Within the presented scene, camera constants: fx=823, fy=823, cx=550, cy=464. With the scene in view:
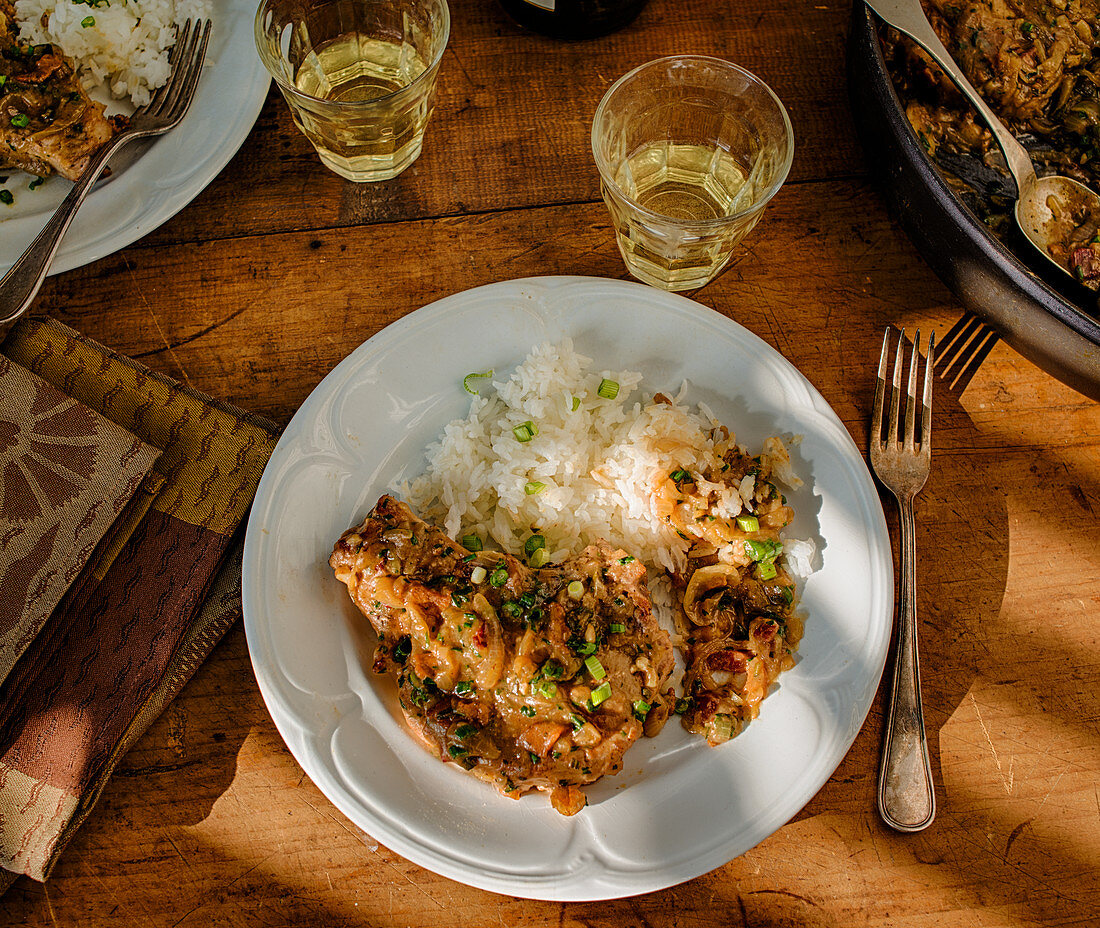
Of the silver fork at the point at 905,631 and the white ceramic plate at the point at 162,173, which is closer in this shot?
the silver fork at the point at 905,631

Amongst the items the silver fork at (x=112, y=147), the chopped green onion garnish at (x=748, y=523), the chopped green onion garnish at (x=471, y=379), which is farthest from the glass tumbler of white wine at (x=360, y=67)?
the chopped green onion garnish at (x=748, y=523)

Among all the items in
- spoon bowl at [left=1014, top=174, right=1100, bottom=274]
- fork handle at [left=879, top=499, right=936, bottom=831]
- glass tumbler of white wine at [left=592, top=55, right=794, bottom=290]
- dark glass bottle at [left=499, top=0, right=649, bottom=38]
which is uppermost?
dark glass bottle at [left=499, top=0, right=649, bottom=38]

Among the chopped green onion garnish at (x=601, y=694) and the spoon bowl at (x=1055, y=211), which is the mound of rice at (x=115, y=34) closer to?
the chopped green onion garnish at (x=601, y=694)

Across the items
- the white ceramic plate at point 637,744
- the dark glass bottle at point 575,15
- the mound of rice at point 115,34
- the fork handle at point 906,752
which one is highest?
the mound of rice at point 115,34

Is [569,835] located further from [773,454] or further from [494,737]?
[773,454]

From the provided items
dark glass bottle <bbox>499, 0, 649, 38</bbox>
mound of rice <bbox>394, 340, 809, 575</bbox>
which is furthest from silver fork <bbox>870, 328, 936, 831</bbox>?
dark glass bottle <bbox>499, 0, 649, 38</bbox>

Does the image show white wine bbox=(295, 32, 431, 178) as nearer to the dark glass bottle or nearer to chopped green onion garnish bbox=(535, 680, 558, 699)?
the dark glass bottle

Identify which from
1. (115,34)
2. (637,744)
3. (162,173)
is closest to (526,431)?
(637,744)
